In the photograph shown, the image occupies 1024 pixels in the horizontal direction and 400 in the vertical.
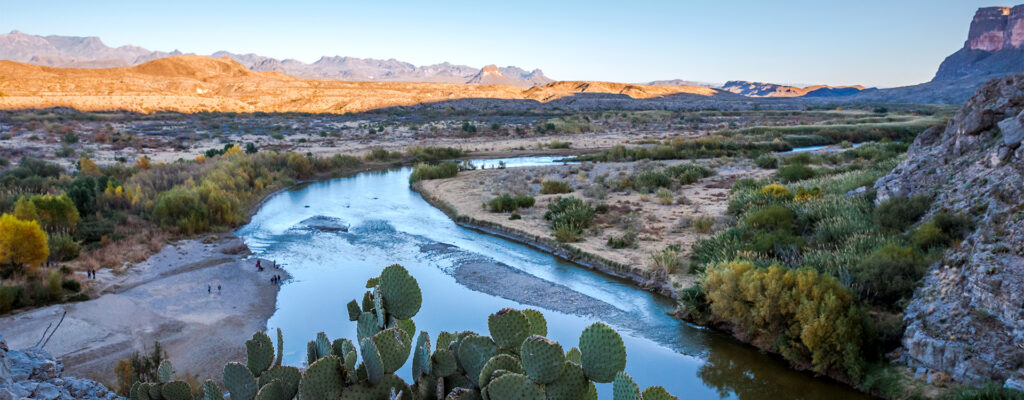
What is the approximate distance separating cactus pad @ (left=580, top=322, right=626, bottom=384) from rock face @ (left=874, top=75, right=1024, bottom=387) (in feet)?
20.6

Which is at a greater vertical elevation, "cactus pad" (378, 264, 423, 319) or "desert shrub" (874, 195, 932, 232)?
"cactus pad" (378, 264, 423, 319)

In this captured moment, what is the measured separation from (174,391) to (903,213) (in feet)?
→ 44.2

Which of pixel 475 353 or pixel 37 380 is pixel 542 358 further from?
pixel 37 380

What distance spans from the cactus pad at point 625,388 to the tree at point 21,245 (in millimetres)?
13562

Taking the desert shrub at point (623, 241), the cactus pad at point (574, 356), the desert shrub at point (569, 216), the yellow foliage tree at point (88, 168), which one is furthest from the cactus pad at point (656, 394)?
the yellow foliage tree at point (88, 168)

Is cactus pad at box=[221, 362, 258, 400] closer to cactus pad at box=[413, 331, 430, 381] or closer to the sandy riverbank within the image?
cactus pad at box=[413, 331, 430, 381]

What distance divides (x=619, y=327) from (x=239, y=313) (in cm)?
731

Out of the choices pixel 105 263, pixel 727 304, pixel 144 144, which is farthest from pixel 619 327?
pixel 144 144

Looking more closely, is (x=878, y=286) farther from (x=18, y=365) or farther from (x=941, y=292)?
(x=18, y=365)

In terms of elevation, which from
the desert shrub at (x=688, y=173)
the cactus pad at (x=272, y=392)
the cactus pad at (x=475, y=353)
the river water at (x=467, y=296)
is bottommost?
the river water at (x=467, y=296)

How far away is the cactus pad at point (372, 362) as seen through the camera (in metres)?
3.68

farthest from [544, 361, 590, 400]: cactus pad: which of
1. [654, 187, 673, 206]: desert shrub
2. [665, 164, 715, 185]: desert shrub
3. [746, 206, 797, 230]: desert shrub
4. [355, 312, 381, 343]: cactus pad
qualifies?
[665, 164, 715, 185]: desert shrub

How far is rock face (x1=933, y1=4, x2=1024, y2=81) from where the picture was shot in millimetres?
128000

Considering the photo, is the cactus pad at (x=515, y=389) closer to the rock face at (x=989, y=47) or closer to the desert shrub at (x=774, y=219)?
the desert shrub at (x=774, y=219)
